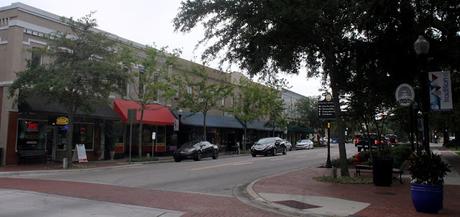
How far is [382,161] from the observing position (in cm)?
1725

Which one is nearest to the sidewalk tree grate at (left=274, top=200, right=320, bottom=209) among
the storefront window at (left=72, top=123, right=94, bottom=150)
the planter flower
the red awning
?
the planter flower

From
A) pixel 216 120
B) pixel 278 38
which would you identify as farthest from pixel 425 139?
pixel 216 120

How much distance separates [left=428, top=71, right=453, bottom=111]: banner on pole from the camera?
13445mm

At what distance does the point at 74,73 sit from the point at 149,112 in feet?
40.3

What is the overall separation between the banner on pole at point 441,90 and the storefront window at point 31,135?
22311 millimetres

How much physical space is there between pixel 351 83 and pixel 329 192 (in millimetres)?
5368

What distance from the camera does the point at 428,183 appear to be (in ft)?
38.3

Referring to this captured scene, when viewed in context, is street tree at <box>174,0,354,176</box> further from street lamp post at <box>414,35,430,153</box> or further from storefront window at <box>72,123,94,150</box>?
storefront window at <box>72,123,94,150</box>

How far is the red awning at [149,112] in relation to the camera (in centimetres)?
3409

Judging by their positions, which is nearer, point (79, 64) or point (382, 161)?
point (382, 161)

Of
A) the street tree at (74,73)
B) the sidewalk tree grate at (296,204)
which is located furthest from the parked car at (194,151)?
the sidewalk tree grate at (296,204)

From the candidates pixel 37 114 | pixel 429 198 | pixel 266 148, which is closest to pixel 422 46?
pixel 429 198

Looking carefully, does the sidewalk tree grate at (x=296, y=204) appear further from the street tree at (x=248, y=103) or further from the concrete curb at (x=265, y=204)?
the street tree at (x=248, y=103)

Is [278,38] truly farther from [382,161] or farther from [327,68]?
[382,161]
